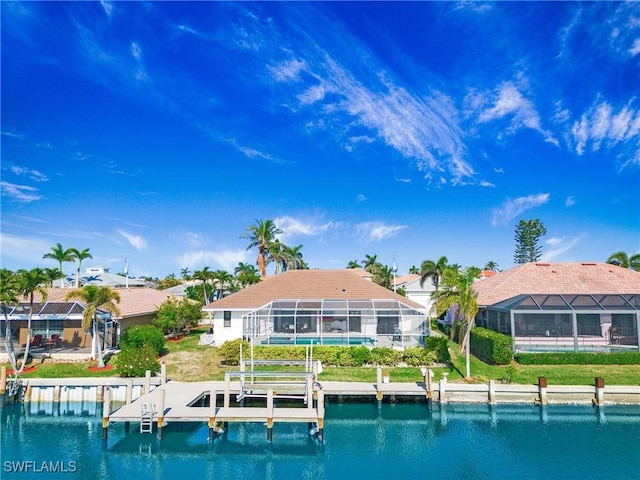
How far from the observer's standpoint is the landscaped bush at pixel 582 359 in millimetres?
24766

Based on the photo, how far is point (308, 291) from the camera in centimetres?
3481

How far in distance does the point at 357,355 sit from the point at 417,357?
3.65 m

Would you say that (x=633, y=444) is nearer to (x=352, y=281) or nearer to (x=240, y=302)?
(x=352, y=281)

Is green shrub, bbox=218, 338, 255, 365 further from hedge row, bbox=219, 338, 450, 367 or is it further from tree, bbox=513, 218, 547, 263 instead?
tree, bbox=513, 218, 547, 263

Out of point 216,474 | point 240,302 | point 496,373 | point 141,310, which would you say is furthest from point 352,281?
point 216,474

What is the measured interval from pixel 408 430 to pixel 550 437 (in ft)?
18.8

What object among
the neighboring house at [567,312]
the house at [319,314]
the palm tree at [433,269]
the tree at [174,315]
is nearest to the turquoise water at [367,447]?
the neighboring house at [567,312]

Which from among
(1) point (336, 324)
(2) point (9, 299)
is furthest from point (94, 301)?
(1) point (336, 324)

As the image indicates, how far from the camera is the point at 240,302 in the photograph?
3291 cm

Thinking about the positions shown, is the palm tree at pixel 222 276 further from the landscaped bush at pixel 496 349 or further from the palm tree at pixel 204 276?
the landscaped bush at pixel 496 349

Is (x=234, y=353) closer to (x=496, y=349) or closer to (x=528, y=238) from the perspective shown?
(x=496, y=349)

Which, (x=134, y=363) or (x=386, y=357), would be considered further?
(x=386, y=357)

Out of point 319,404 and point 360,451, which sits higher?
point 319,404

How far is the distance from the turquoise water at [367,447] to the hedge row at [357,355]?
15.4ft
